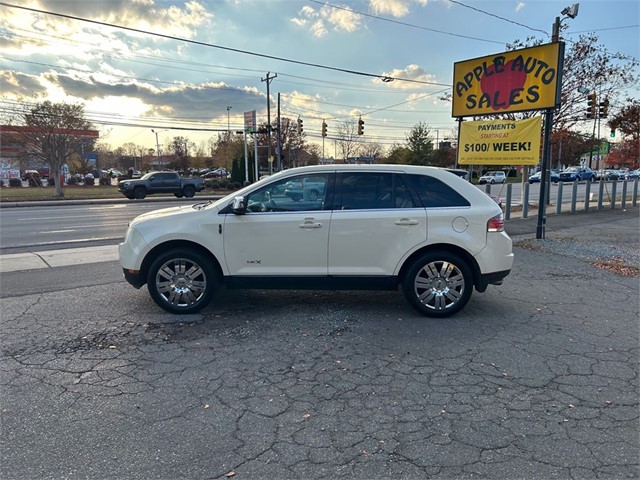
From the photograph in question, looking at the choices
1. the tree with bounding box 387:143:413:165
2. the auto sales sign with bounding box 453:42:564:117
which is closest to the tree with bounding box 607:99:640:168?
the auto sales sign with bounding box 453:42:564:117

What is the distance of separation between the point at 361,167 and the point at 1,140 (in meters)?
35.3

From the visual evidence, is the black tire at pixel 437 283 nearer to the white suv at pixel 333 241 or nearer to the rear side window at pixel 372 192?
the white suv at pixel 333 241

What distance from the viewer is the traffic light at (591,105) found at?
1826 centimetres

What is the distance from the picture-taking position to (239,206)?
486 centimetres

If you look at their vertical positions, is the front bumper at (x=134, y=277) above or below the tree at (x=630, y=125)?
below

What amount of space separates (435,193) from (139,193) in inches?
1097

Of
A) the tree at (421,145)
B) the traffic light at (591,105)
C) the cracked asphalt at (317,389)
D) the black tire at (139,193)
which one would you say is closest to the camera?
the cracked asphalt at (317,389)

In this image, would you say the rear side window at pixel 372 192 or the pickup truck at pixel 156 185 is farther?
the pickup truck at pixel 156 185

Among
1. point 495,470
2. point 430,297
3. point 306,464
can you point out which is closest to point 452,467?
point 495,470

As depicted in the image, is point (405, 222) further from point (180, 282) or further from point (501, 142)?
point (501, 142)

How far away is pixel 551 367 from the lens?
12.5ft

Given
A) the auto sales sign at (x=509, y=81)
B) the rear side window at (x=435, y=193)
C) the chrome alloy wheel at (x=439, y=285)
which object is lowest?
the chrome alloy wheel at (x=439, y=285)

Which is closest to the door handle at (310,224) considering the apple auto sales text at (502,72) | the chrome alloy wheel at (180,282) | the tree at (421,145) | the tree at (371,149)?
the chrome alloy wheel at (180,282)

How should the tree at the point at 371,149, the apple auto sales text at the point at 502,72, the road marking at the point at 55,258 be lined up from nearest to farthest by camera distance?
the road marking at the point at 55,258 → the apple auto sales text at the point at 502,72 → the tree at the point at 371,149
